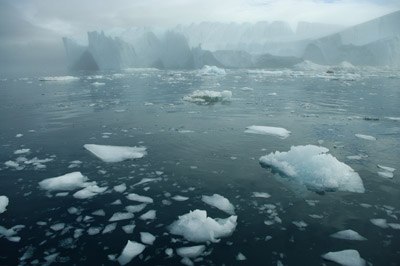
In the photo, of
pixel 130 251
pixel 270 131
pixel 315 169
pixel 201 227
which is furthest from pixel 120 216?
pixel 270 131

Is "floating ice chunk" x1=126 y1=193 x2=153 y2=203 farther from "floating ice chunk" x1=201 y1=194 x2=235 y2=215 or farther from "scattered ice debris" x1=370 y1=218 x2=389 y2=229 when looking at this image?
→ "scattered ice debris" x1=370 y1=218 x2=389 y2=229

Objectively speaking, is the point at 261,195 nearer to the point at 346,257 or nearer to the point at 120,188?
→ the point at 346,257

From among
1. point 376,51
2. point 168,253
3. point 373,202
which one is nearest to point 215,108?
point 373,202

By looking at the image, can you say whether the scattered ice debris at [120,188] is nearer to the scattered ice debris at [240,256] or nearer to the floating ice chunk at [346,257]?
the scattered ice debris at [240,256]

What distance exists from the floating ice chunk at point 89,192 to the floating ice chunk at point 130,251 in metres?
1.23

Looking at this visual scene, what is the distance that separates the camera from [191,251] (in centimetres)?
262

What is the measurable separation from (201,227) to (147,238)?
0.53 m

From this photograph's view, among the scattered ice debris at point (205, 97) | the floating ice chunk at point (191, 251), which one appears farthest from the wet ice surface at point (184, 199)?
the scattered ice debris at point (205, 97)

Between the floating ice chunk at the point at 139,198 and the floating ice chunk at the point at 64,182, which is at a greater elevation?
the floating ice chunk at the point at 64,182

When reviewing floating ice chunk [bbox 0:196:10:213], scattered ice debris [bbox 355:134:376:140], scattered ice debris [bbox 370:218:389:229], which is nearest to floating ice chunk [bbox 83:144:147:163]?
floating ice chunk [bbox 0:196:10:213]

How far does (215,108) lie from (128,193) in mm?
6925

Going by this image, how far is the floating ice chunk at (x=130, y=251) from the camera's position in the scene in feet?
8.20

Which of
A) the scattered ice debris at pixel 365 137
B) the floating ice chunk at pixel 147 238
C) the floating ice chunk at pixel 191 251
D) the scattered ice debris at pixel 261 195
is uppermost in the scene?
the scattered ice debris at pixel 365 137

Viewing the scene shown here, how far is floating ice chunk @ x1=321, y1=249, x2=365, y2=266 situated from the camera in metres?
2.47
